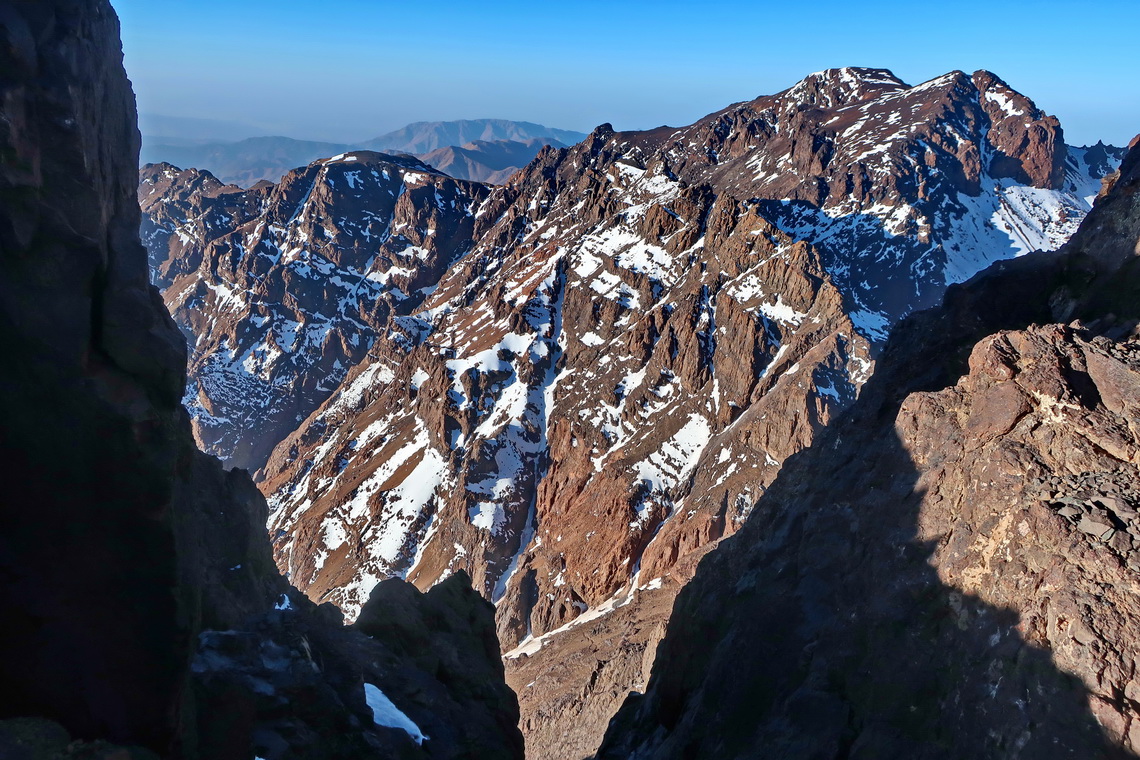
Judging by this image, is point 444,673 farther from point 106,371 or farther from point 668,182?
point 668,182

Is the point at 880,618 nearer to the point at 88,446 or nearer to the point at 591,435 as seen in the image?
the point at 88,446

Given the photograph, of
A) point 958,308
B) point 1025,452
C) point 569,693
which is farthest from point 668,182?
point 1025,452

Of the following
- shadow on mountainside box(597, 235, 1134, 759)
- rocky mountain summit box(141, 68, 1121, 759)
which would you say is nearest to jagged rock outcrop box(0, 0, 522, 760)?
shadow on mountainside box(597, 235, 1134, 759)

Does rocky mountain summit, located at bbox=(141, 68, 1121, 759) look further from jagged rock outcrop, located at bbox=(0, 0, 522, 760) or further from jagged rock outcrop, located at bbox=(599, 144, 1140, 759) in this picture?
jagged rock outcrop, located at bbox=(0, 0, 522, 760)

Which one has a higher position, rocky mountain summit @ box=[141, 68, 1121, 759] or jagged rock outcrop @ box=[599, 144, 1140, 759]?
rocky mountain summit @ box=[141, 68, 1121, 759]

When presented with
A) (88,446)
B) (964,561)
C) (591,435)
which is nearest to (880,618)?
(964,561)

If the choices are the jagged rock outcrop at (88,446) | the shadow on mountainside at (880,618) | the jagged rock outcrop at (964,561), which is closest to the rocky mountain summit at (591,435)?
the shadow on mountainside at (880,618)
